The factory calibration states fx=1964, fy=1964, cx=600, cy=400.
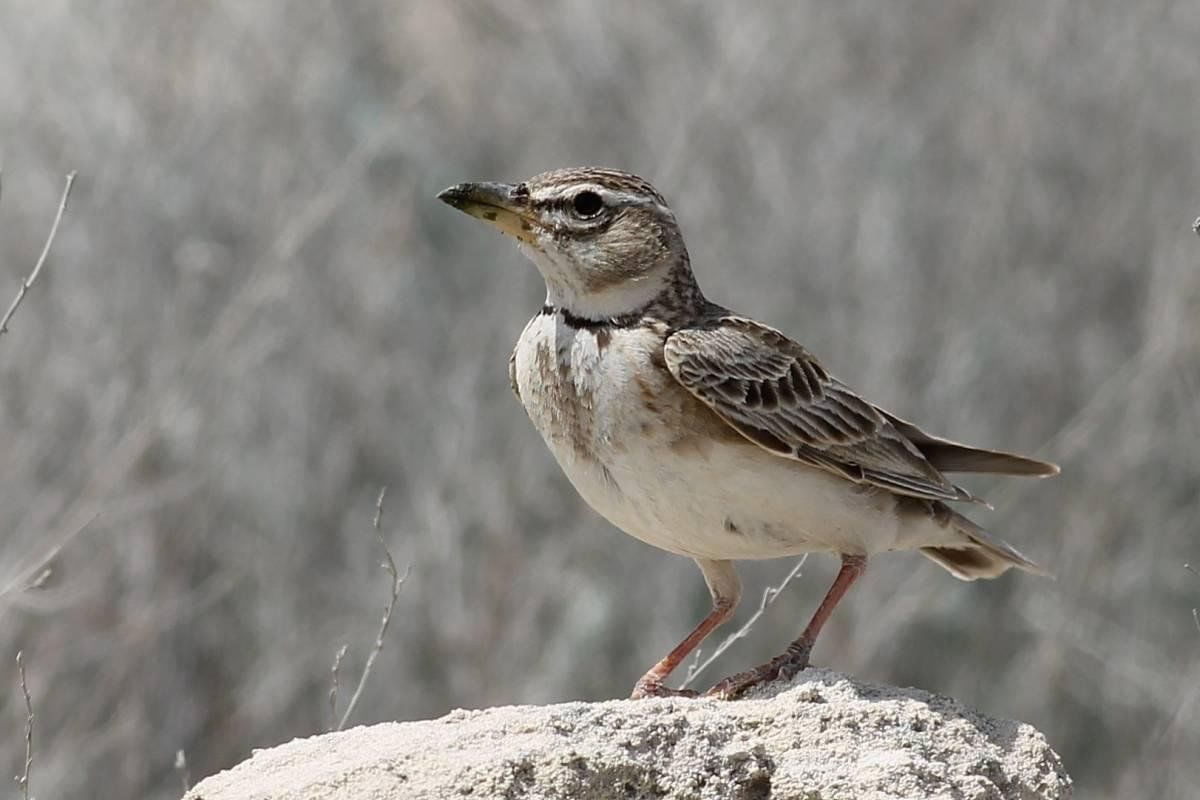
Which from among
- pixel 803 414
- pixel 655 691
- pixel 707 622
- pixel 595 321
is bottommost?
pixel 655 691

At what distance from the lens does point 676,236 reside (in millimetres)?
6246

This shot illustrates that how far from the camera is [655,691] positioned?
565 cm

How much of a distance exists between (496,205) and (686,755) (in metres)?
2.15

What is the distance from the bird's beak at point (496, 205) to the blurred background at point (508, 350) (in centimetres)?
297

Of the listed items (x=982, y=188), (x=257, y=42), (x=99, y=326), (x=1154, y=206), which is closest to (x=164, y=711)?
(x=99, y=326)

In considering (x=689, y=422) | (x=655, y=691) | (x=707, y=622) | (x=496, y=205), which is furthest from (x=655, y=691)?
(x=496, y=205)

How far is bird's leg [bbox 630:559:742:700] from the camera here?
577 centimetres

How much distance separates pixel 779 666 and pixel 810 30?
28.6 feet

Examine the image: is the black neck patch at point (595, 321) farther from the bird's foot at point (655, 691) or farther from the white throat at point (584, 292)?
the bird's foot at point (655, 691)

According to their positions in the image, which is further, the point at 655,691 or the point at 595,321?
the point at 595,321

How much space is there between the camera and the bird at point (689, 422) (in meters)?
5.68

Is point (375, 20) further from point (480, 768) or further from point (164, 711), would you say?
point (480, 768)

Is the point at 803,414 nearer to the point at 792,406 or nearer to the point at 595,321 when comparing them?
the point at 792,406

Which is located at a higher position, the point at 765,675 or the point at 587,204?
the point at 587,204
